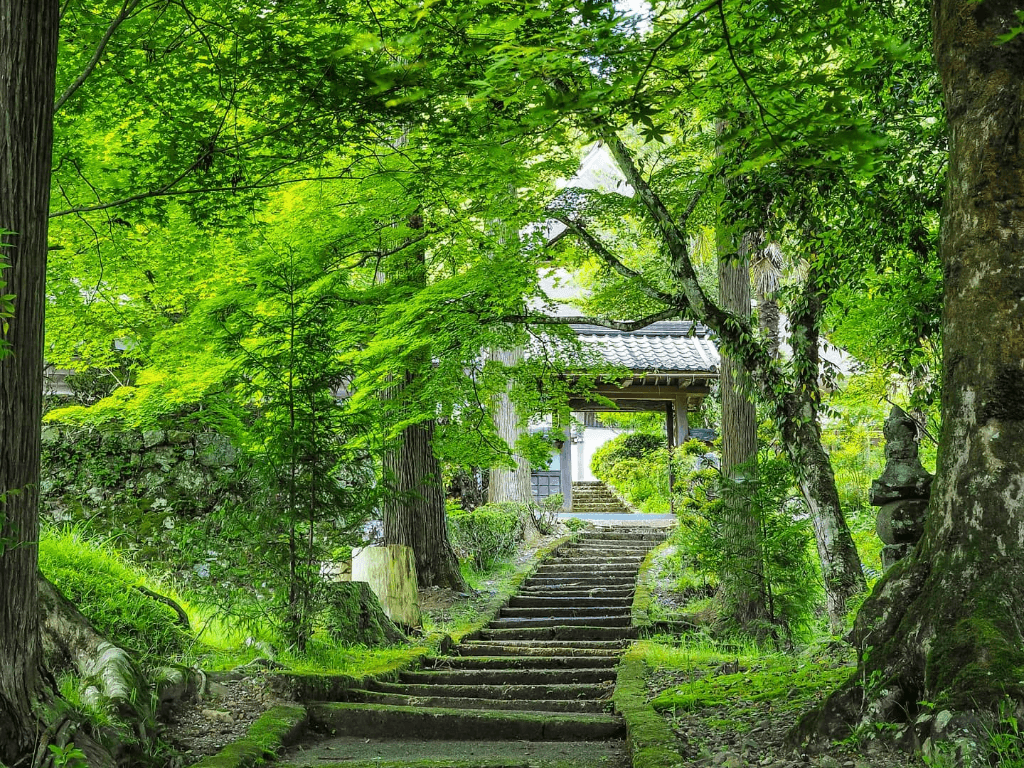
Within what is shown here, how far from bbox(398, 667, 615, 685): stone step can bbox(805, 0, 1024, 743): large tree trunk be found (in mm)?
4173

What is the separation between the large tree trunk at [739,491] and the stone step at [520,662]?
147 cm

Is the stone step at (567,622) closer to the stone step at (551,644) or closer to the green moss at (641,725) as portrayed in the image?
the stone step at (551,644)

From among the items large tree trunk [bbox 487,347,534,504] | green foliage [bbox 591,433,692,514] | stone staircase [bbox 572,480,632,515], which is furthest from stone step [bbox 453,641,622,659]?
stone staircase [bbox 572,480,632,515]

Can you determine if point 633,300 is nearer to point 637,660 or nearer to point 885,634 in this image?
point 637,660

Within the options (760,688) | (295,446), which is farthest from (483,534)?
(760,688)

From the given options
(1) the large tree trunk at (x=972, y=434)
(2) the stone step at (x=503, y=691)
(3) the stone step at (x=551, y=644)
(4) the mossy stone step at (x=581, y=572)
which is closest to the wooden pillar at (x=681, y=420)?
(4) the mossy stone step at (x=581, y=572)

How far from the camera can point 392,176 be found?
6.41 metres

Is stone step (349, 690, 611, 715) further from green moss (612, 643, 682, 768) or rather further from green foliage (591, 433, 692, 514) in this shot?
green foliage (591, 433, 692, 514)

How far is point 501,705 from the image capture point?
669cm

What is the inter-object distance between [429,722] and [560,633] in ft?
15.1

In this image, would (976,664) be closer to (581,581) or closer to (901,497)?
(901,497)

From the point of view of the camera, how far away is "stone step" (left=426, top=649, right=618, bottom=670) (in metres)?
8.16

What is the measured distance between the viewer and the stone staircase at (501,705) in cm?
540

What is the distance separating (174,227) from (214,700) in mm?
3691
